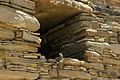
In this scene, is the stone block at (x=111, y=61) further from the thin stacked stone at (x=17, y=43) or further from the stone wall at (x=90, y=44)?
the thin stacked stone at (x=17, y=43)

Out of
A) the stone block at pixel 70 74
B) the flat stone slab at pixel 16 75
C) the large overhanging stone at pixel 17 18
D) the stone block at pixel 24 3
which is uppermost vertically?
the stone block at pixel 24 3

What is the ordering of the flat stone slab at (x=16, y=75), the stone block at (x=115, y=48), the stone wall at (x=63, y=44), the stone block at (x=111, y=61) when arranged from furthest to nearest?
the stone block at (x=115, y=48)
the stone block at (x=111, y=61)
the stone wall at (x=63, y=44)
the flat stone slab at (x=16, y=75)

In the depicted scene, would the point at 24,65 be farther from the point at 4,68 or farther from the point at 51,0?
the point at 51,0

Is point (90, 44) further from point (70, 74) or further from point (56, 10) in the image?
point (56, 10)

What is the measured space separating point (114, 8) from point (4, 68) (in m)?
3.30

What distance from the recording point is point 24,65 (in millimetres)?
3598

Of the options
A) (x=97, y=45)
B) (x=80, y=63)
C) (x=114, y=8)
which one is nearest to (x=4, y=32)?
(x=80, y=63)

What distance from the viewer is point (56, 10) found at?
4762 millimetres

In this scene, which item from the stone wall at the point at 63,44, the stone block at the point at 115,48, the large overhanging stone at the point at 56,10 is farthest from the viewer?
the stone block at the point at 115,48

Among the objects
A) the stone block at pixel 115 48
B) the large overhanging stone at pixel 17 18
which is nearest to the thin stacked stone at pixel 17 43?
the large overhanging stone at pixel 17 18

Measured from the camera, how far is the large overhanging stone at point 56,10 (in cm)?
446

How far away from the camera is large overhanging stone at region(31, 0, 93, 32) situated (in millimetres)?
4461

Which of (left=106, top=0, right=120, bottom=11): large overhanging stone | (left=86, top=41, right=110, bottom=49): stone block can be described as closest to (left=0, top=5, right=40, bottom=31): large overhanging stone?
(left=86, top=41, right=110, bottom=49): stone block

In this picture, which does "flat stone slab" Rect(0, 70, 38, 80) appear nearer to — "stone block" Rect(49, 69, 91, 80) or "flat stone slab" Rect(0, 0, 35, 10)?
"stone block" Rect(49, 69, 91, 80)
